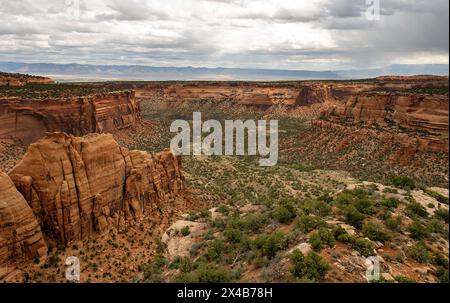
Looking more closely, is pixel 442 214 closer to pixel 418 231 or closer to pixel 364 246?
pixel 418 231

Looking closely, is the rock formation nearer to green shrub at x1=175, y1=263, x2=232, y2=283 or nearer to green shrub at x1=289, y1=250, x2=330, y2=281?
green shrub at x1=289, y1=250, x2=330, y2=281

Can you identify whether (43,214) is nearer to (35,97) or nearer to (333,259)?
(333,259)

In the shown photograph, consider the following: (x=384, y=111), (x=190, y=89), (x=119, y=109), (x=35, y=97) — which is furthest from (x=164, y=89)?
(x=384, y=111)

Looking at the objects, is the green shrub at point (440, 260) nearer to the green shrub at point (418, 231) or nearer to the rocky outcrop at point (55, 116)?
the green shrub at point (418, 231)

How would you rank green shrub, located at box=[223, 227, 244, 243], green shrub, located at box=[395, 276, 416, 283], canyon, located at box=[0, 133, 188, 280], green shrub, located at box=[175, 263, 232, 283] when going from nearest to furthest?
green shrub, located at box=[395, 276, 416, 283], green shrub, located at box=[175, 263, 232, 283], green shrub, located at box=[223, 227, 244, 243], canyon, located at box=[0, 133, 188, 280]

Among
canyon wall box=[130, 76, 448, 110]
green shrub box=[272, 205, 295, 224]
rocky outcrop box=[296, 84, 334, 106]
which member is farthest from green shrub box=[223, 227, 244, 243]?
rocky outcrop box=[296, 84, 334, 106]

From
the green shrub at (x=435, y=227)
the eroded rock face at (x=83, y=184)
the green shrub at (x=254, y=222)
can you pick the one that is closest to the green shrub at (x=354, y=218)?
the green shrub at (x=435, y=227)

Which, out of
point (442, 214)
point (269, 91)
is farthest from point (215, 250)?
point (269, 91)
